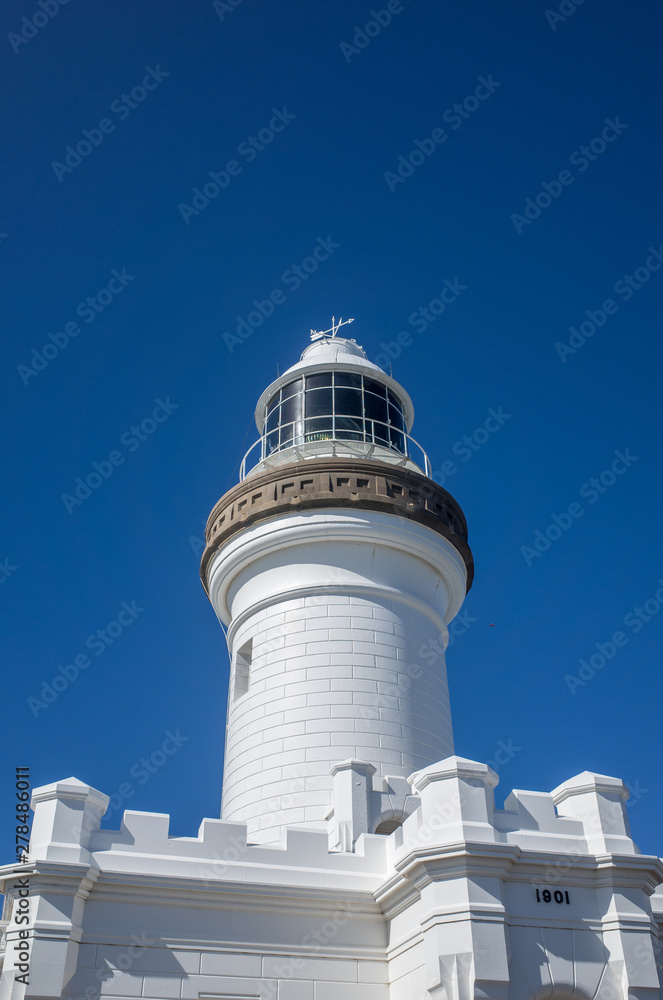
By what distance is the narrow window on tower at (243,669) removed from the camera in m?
15.8

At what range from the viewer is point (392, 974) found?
1065 centimetres

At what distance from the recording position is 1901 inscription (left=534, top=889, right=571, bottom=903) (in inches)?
380

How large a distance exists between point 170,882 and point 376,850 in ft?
8.63

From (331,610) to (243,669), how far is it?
6.93 ft

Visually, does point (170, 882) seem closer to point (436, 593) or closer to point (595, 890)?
point (595, 890)

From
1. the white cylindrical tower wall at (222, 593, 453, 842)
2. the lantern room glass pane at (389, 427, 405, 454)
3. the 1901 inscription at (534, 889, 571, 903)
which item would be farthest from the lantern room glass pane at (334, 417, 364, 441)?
the 1901 inscription at (534, 889, 571, 903)

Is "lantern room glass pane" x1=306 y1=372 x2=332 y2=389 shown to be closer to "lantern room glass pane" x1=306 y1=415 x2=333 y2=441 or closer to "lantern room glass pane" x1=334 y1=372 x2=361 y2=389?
"lantern room glass pane" x1=334 y1=372 x2=361 y2=389

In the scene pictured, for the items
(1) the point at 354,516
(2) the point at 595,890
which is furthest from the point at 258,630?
(2) the point at 595,890

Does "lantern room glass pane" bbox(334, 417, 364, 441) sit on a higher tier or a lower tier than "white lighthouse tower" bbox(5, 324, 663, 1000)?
higher

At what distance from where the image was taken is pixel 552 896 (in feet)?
31.9

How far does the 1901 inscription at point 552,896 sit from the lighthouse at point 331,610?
3.16 metres

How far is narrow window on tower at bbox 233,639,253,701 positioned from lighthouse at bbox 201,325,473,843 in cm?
2

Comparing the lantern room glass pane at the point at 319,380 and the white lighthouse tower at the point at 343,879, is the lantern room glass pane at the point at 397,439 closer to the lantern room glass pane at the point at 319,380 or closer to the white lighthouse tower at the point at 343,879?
the lantern room glass pane at the point at 319,380

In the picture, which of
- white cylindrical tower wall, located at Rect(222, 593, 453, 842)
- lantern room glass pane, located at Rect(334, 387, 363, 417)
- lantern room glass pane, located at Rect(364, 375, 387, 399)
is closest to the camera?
white cylindrical tower wall, located at Rect(222, 593, 453, 842)
